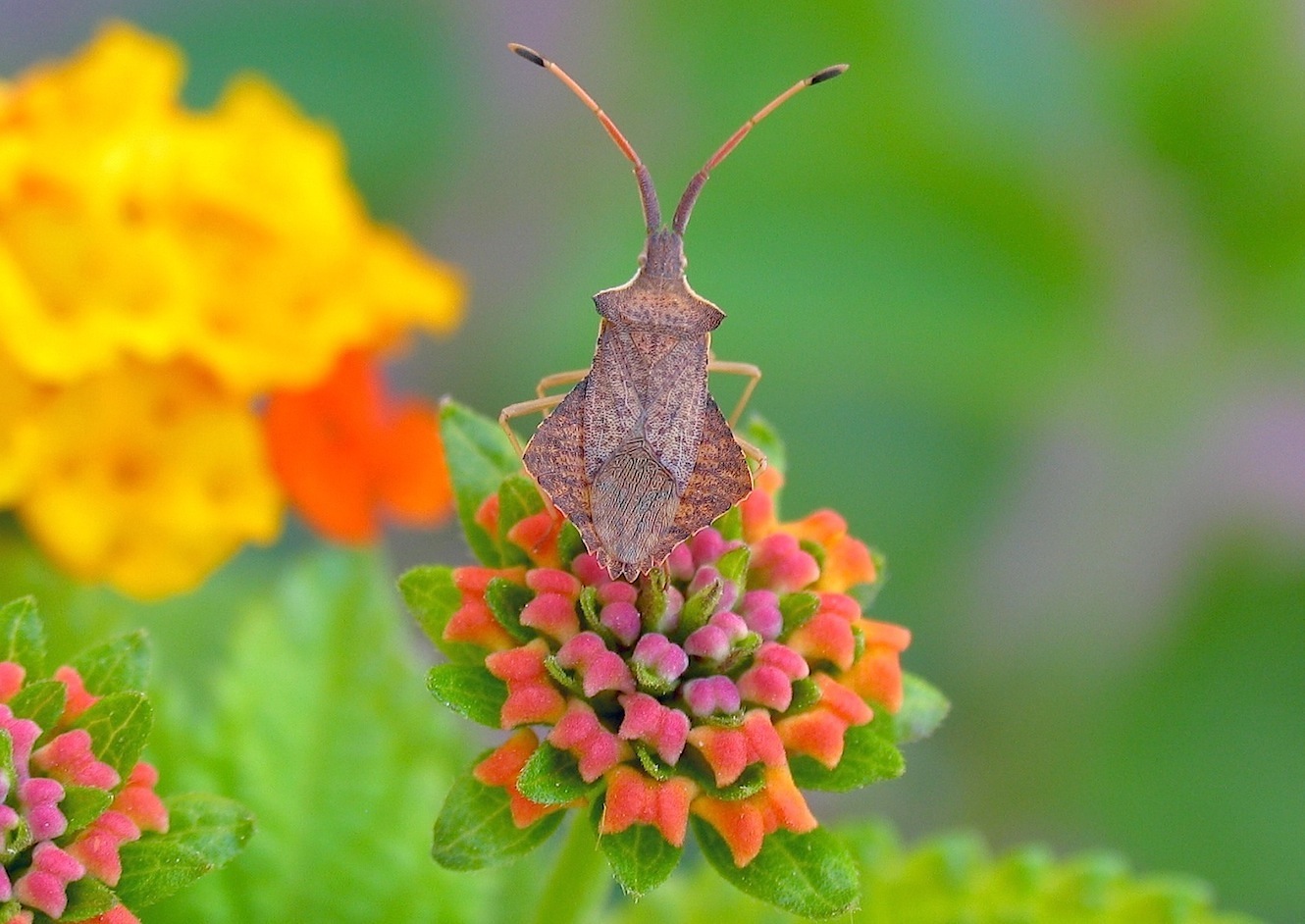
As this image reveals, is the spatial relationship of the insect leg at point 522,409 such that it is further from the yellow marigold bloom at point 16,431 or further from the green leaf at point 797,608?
Answer: the yellow marigold bloom at point 16,431

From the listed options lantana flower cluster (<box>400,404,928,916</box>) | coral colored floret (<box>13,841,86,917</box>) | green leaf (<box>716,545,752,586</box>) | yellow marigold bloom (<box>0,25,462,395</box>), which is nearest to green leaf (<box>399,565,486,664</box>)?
lantana flower cluster (<box>400,404,928,916</box>)

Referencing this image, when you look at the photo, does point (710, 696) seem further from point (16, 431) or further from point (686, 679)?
point (16, 431)

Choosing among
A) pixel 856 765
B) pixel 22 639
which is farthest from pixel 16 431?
pixel 856 765

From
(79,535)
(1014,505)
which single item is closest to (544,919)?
(79,535)

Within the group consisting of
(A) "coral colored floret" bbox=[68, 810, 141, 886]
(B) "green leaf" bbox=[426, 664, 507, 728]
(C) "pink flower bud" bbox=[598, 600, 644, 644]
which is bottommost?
(A) "coral colored floret" bbox=[68, 810, 141, 886]

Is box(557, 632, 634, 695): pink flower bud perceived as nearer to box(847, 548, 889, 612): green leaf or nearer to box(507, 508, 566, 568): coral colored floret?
box(507, 508, 566, 568): coral colored floret

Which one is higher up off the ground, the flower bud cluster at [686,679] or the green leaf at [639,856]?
the flower bud cluster at [686,679]

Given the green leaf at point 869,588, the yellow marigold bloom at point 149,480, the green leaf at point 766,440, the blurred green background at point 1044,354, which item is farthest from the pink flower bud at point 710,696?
the blurred green background at point 1044,354
